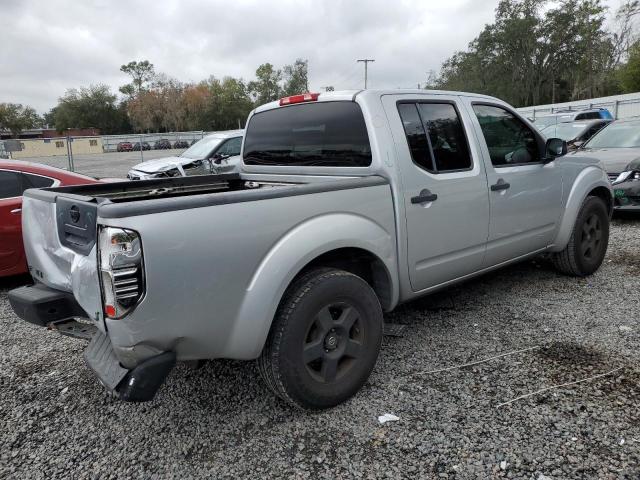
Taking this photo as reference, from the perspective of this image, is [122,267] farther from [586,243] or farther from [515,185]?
[586,243]

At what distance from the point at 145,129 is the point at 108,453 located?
85111 millimetres

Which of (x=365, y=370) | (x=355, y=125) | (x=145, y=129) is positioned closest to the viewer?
(x=365, y=370)

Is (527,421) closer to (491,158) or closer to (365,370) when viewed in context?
(365,370)

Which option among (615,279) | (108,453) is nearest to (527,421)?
(108,453)

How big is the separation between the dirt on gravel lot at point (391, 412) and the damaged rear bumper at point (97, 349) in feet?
1.71

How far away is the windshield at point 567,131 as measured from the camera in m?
12.6

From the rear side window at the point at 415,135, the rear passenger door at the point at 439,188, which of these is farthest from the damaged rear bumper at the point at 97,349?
the rear side window at the point at 415,135

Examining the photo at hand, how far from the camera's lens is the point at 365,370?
2.87 meters

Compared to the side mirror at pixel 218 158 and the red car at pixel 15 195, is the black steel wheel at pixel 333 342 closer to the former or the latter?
the red car at pixel 15 195

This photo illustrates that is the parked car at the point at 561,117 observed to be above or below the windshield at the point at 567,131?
above

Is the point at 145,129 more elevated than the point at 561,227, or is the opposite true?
the point at 145,129

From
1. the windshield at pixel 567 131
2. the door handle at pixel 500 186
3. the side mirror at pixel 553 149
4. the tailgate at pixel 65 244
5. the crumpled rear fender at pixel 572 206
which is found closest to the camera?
the tailgate at pixel 65 244

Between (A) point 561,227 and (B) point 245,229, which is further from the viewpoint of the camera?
(A) point 561,227

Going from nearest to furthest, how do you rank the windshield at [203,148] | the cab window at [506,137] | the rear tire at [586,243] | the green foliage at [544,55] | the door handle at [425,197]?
the door handle at [425,197], the cab window at [506,137], the rear tire at [586,243], the windshield at [203,148], the green foliage at [544,55]
